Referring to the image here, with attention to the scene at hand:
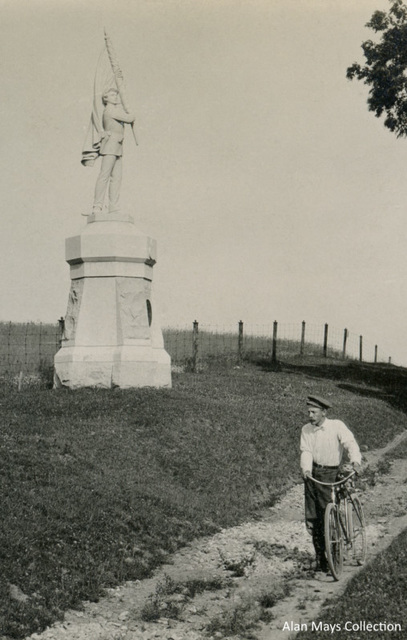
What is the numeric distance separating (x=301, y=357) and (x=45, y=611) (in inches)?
1193

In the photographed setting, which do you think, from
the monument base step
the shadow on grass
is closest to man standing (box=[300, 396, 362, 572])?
the monument base step

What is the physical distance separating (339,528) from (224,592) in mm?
1507

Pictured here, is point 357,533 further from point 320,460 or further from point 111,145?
point 111,145

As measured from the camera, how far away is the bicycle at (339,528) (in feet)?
27.9

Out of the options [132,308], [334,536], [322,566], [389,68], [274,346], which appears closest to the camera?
[334,536]

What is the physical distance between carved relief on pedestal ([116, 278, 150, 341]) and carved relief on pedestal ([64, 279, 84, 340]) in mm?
1024

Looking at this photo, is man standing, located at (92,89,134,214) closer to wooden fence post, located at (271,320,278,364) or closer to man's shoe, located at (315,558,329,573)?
man's shoe, located at (315,558,329,573)

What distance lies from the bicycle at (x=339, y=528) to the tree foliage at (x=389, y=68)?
19.5m

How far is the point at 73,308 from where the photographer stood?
1858 centimetres

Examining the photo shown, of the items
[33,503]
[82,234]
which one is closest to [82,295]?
[82,234]

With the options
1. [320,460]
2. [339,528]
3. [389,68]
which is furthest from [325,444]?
[389,68]

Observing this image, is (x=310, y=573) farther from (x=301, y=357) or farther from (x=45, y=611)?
(x=301, y=357)

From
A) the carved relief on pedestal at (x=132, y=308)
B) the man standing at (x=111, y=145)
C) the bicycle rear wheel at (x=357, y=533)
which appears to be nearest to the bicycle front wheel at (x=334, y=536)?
the bicycle rear wheel at (x=357, y=533)

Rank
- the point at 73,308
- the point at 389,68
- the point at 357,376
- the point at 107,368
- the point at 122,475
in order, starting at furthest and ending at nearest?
the point at 357,376
the point at 389,68
the point at 73,308
the point at 107,368
the point at 122,475
